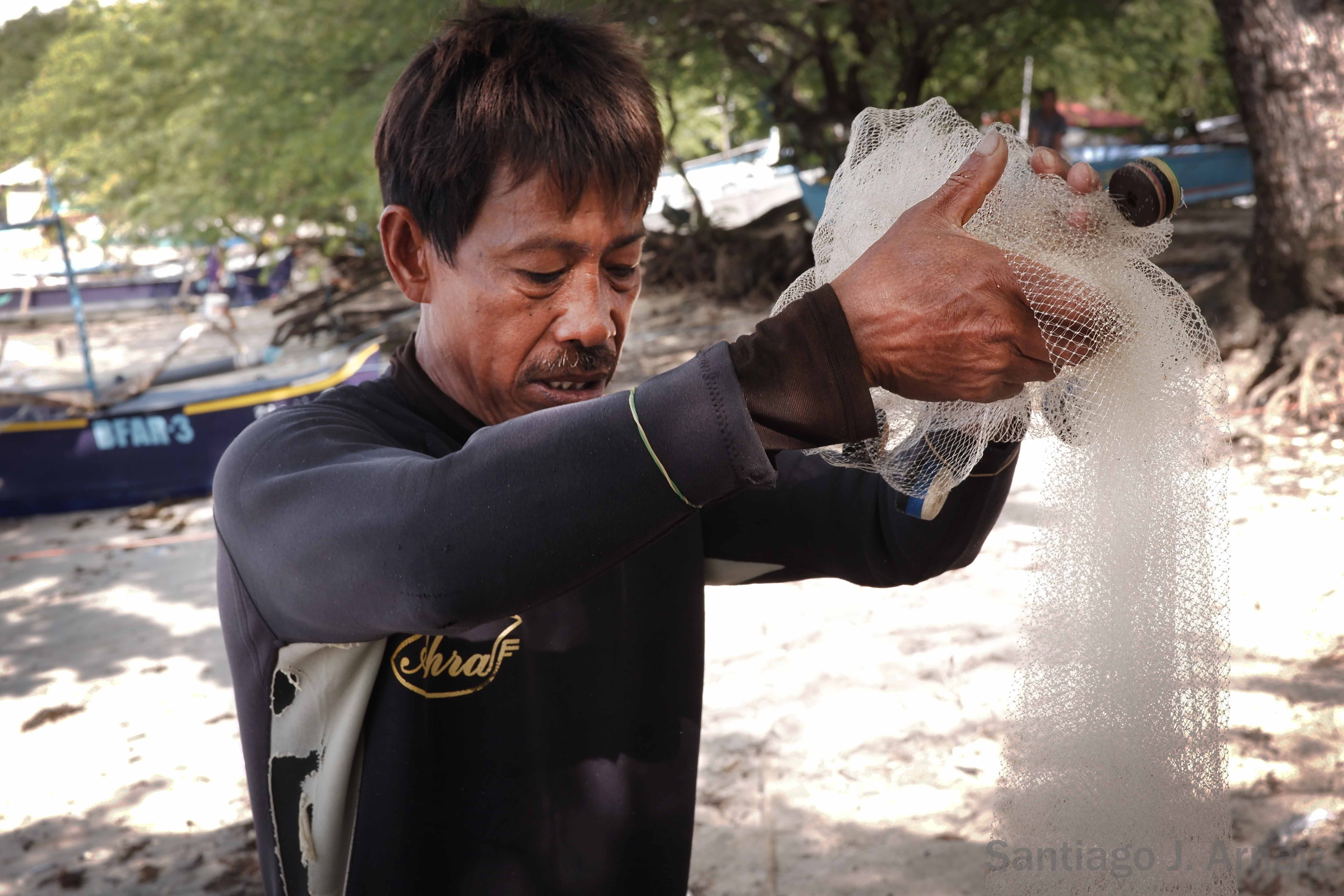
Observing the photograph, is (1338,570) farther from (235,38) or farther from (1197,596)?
(235,38)

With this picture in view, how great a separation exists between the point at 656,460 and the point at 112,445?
28.8 ft

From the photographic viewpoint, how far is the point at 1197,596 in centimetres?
130

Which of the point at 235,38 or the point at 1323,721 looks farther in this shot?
the point at 235,38

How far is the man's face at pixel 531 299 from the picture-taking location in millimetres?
1346

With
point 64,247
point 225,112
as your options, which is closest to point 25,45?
point 225,112

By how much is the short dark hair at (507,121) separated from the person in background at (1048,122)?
14.8 meters

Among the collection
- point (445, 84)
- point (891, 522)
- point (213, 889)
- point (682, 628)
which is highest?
point (445, 84)

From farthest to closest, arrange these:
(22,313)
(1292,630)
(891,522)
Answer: (22,313) < (1292,630) < (891,522)

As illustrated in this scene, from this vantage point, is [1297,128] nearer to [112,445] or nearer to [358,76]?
[358,76]

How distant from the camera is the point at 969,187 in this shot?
983mm

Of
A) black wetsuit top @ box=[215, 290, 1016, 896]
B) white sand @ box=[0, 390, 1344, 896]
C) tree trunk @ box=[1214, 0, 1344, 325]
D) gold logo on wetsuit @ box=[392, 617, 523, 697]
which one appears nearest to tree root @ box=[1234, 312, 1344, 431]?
tree trunk @ box=[1214, 0, 1344, 325]

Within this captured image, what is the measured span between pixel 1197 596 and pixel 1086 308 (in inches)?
18.6

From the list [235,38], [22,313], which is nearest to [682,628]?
[235,38]

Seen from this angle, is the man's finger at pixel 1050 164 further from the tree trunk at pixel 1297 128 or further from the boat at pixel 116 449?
the boat at pixel 116 449
